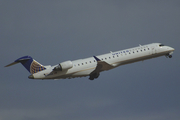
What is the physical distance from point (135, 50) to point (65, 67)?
31.3ft

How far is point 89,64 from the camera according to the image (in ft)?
116

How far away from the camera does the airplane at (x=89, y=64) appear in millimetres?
34188

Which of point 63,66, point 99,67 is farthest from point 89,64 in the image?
point 63,66

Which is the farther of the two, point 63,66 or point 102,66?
point 102,66

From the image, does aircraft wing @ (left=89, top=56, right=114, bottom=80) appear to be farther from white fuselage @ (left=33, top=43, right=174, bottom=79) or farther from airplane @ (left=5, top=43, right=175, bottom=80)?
white fuselage @ (left=33, top=43, right=174, bottom=79)

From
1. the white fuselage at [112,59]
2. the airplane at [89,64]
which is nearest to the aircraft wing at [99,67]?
the airplane at [89,64]

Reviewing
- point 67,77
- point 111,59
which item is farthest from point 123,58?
point 67,77

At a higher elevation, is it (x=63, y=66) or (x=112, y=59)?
(x=112, y=59)

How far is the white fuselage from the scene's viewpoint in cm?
3441

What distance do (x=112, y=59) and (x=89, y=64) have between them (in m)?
3.00

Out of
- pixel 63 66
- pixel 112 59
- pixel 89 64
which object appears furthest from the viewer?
pixel 112 59

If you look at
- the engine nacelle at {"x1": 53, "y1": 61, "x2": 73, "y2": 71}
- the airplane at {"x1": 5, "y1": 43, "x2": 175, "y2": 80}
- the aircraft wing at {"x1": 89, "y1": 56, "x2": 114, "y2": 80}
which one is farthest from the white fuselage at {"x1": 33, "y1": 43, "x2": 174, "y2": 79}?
the engine nacelle at {"x1": 53, "y1": 61, "x2": 73, "y2": 71}

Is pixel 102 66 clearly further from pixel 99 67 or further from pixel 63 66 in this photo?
pixel 63 66

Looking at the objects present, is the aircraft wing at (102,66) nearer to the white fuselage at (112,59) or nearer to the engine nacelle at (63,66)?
the white fuselage at (112,59)
